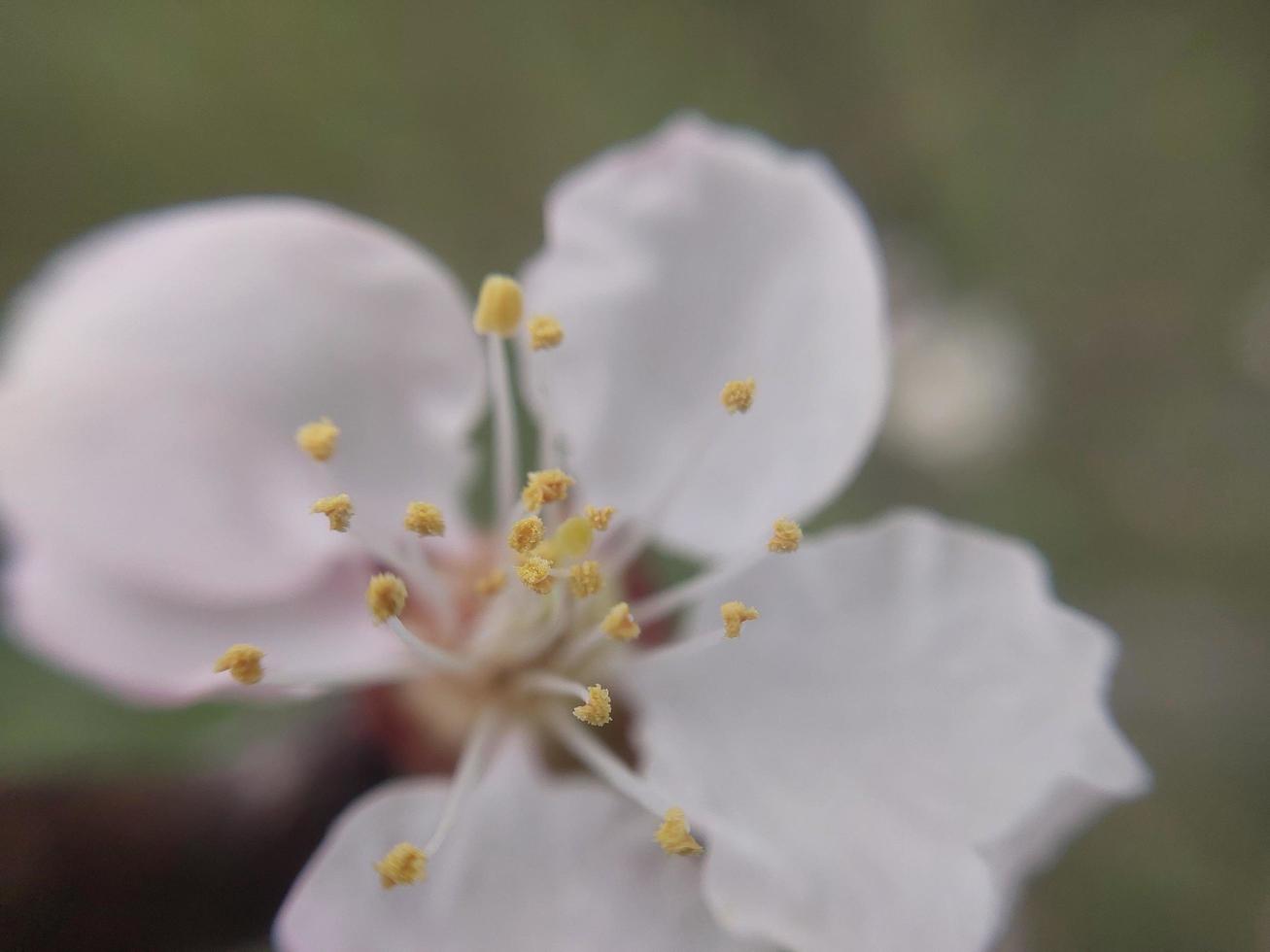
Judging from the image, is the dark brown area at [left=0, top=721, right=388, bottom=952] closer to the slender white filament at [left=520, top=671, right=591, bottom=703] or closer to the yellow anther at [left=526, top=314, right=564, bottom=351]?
the slender white filament at [left=520, top=671, right=591, bottom=703]

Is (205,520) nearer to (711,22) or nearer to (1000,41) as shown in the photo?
(711,22)

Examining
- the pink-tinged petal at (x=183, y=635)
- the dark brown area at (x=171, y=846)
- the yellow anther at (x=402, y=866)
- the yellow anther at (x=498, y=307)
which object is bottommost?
the dark brown area at (x=171, y=846)

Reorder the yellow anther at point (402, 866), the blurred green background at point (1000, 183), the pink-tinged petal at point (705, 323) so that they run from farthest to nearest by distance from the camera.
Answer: the blurred green background at point (1000, 183) → the pink-tinged petal at point (705, 323) → the yellow anther at point (402, 866)

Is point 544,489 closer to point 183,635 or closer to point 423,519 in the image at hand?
point 423,519

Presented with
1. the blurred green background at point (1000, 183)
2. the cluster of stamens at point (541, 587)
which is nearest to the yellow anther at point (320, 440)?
the cluster of stamens at point (541, 587)

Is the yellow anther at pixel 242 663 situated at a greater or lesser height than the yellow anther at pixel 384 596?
lesser

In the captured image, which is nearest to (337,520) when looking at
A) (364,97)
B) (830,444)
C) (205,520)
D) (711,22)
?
(205,520)

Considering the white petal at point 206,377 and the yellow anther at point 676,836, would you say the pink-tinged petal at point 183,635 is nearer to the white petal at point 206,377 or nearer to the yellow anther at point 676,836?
the white petal at point 206,377

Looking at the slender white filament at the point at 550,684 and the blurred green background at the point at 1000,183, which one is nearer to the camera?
the slender white filament at the point at 550,684
